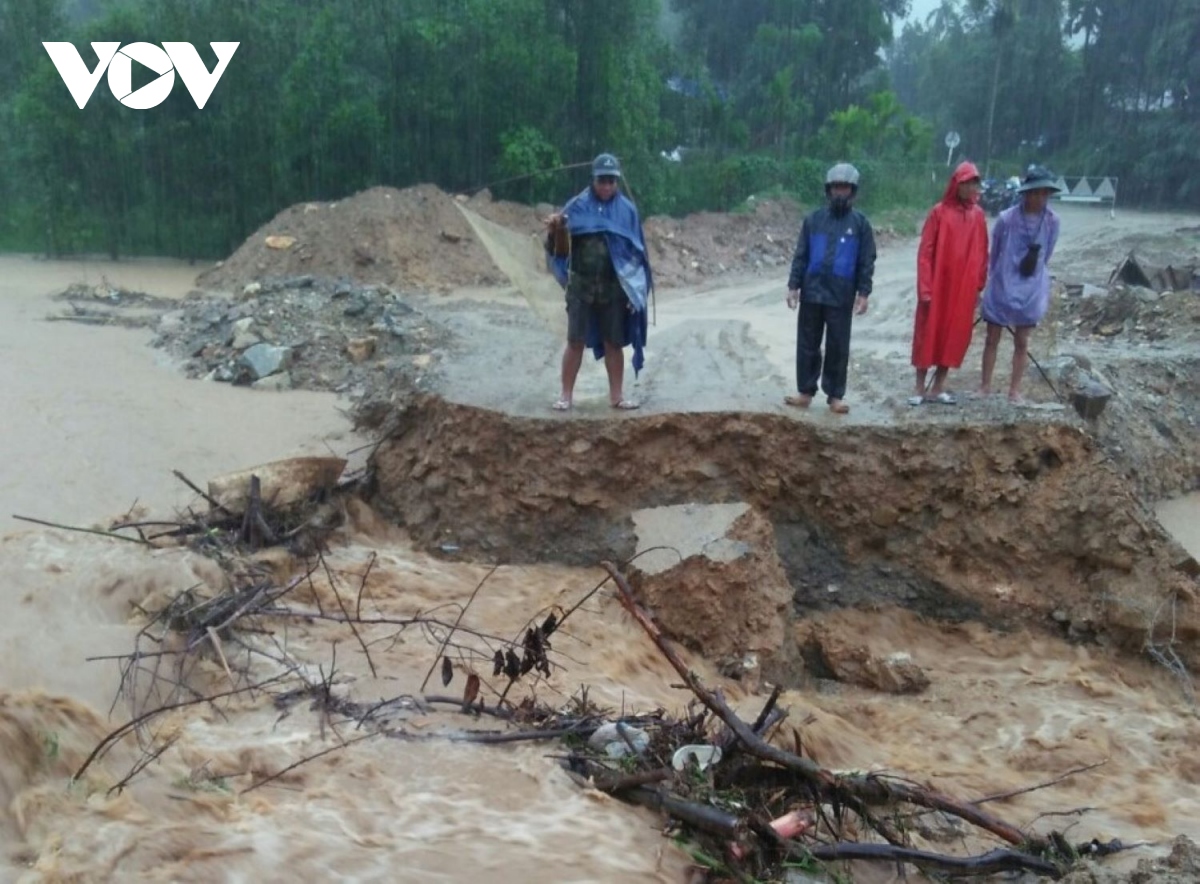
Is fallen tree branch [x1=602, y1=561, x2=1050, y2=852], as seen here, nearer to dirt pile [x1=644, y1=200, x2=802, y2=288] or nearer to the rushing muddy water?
the rushing muddy water

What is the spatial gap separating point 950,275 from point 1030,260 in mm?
489

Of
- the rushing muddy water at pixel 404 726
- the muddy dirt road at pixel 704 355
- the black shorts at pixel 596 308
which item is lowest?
the rushing muddy water at pixel 404 726

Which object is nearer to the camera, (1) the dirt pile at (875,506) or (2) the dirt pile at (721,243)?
(1) the dirt pile at (875,506)

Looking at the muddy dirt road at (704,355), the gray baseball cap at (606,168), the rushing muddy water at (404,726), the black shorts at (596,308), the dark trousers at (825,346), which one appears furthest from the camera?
the muddy dirt road at (704,355)

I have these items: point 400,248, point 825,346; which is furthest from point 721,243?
point 825,346

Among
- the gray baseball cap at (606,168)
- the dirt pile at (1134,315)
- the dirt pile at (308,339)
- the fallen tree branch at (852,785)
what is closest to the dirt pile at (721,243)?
the dirt pile at (308,339)

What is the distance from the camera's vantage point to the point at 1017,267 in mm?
6762

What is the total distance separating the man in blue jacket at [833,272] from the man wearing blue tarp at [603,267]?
91cm

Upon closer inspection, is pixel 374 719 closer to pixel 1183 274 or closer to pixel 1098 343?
pixel 1098 343

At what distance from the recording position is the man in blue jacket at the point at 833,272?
20.6 feet

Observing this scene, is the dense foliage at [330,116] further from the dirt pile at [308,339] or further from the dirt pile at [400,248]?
the dirt pile at [308,339]

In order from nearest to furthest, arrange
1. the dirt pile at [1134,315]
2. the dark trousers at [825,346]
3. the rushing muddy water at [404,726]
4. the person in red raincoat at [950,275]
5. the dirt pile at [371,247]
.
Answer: the rushing muddy water at [404,726]
the dark trousers at [825,346]
the person in red raincoat at [950,275]
the dirt pile at [1134,315]
the dirt pile at [371,247]

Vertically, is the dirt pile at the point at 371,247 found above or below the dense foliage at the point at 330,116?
below

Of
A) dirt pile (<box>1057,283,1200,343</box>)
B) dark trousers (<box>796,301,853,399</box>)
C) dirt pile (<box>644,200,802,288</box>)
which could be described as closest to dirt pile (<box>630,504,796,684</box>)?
dark trousers (<box>796,301,853,399</box>)
